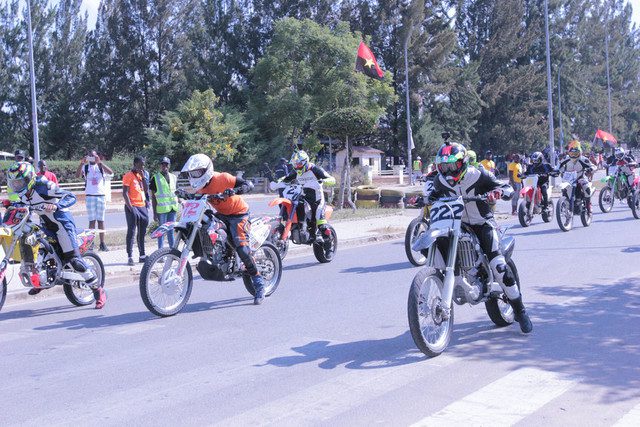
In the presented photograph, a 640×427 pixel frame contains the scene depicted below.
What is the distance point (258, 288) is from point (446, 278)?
11.2 ft

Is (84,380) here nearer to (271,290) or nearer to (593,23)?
(271,290)

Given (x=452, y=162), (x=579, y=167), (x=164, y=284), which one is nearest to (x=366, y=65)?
(x=579, y=167)

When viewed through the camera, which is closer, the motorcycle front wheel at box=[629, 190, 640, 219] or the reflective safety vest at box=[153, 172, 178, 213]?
the reflective safety vest at box=[153, 172, 178, 213]

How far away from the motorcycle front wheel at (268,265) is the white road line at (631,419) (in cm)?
537

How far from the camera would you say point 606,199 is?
21.2 metres

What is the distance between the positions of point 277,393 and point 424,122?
56461mm

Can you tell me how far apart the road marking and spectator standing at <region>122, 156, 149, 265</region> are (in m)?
7.63

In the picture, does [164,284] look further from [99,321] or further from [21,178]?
[21,178]

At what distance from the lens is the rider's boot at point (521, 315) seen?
7.13 metres

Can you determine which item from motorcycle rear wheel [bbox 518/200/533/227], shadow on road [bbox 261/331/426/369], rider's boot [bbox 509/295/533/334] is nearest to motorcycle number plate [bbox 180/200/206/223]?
shadow on road [bbox 261/331/426/369]

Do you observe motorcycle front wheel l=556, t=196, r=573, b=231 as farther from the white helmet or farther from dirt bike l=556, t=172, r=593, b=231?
the white helmet

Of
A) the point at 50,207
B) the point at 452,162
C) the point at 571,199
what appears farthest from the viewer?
the point at 571,199

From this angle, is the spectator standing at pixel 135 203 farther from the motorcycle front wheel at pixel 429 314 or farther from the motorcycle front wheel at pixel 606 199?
the motorcycle front wheel at pixel 606 199

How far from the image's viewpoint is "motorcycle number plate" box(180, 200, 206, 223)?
8562 millimetres
